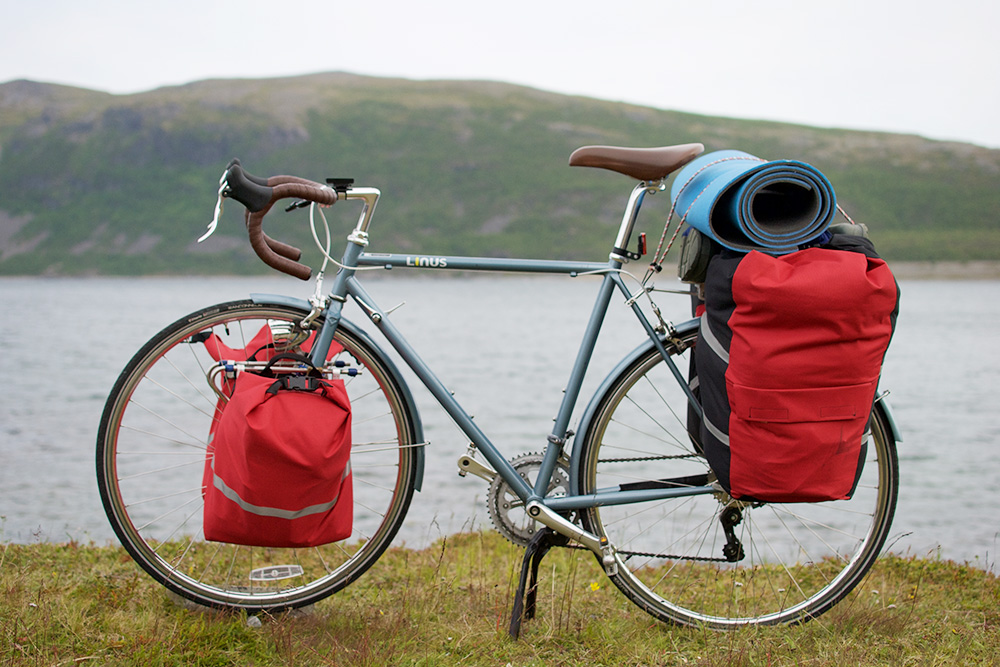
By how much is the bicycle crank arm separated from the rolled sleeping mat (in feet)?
3.79

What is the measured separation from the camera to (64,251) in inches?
5965

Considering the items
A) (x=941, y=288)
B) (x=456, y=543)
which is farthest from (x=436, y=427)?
(x=941, y=288)

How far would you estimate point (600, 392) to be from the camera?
2957mm

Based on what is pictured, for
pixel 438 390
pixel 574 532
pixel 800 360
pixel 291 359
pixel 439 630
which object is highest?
pixel 800 360

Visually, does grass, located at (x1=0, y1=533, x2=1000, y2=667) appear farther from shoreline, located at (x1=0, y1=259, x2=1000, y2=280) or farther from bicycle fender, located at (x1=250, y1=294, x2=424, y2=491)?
shoreline, located at (x1=0, y1=259, x2=1000, y2=280)

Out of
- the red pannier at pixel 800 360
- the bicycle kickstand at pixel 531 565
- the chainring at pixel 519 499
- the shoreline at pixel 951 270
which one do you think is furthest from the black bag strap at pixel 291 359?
the shoreline at pixel 951 270

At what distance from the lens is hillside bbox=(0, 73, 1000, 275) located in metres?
144

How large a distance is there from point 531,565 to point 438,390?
75 cm

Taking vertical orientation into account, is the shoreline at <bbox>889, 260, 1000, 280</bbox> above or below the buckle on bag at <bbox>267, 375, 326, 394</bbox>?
below

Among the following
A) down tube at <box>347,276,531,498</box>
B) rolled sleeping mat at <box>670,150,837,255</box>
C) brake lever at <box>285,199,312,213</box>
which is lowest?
down tube at <box>347,276,531,498</box>

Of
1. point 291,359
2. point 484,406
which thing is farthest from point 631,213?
point 484,406

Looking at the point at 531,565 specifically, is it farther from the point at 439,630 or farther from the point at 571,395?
the point at 571,395

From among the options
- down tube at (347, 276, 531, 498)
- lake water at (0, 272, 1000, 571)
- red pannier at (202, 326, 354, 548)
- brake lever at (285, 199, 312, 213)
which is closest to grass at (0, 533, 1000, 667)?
red pannier at (202, 326, 354, 548)

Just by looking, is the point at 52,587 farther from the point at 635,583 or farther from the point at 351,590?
the point at 635,583
